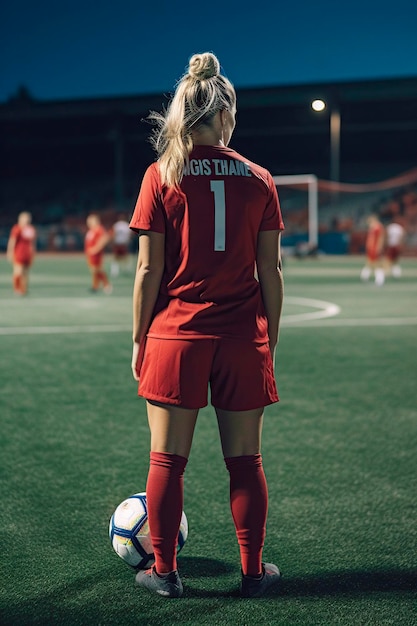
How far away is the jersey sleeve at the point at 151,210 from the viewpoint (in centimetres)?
281

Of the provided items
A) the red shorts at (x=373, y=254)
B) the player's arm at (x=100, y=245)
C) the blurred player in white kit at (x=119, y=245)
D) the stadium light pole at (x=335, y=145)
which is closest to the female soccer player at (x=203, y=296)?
the player's arm at (x=100, y=245)

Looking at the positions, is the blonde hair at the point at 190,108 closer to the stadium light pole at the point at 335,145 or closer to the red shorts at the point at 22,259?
the red shorts at the point at 22,259

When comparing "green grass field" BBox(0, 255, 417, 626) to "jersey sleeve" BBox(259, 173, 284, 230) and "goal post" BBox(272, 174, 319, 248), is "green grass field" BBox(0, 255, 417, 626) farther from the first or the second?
"goal post" BBox(272, 174, 319, 248)

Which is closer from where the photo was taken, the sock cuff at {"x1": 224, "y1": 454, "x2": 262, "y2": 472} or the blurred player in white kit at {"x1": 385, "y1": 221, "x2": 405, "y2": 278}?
the sock cuff at {"x1": 224, "y1": 454, "x2": 262, "y2": 472}

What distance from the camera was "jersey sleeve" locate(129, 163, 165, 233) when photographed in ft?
9.21

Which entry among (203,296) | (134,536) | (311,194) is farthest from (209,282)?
(311,194)

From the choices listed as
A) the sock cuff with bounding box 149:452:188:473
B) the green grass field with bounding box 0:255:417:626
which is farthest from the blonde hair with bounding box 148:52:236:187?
the green grass field with bounding box 0:255:417:626

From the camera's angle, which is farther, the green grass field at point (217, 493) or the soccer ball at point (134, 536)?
the soccer ball at point (134, 536)

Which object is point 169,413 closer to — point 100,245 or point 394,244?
point 100,245

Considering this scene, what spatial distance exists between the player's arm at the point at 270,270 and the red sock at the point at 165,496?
657mm

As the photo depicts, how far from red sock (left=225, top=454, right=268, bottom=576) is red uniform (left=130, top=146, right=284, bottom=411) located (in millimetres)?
237

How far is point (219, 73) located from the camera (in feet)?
9.45

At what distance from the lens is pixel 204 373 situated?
2.89 m

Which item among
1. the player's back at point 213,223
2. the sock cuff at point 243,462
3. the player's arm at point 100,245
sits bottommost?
the sock cuff at point 243,462
